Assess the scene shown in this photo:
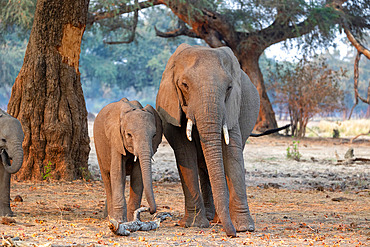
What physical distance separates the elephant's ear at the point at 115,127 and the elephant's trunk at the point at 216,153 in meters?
0.85

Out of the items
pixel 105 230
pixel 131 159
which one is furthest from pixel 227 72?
pixel 105 230

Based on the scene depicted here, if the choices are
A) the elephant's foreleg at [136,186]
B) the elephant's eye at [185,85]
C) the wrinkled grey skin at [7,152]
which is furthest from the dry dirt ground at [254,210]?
the elephant's eye at [185,85]

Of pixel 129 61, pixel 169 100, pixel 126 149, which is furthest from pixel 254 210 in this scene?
pixel 129 61

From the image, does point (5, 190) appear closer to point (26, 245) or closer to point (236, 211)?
point (26, 245)

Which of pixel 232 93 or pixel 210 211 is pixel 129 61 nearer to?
pixel 210 211

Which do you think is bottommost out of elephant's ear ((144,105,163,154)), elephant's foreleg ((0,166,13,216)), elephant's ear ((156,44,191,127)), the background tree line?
elephant's foreleg ((0,166,13,216))

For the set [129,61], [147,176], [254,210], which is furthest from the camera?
[129,61]

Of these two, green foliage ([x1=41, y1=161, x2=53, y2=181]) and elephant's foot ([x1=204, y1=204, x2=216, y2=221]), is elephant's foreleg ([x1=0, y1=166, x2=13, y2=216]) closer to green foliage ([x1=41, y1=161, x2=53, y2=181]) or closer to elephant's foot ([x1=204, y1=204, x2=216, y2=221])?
elephant's foot ([x1=204, y1=204, x2=216, y2=221])

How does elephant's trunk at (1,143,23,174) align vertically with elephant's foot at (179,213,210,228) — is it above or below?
above

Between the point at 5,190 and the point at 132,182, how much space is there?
1601 mm

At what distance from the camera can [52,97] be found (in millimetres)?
9891

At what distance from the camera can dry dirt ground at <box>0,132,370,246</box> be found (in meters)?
5.04

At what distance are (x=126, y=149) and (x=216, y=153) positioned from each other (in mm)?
948

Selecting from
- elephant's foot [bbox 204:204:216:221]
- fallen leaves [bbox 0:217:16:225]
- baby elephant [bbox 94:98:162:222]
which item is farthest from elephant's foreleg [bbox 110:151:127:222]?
elephant's foot [bbox 204:204:216:221]
